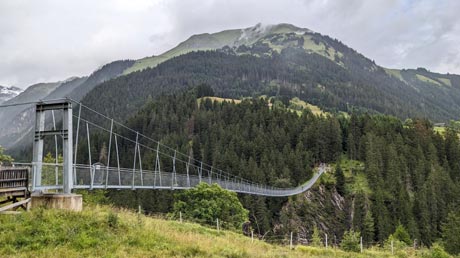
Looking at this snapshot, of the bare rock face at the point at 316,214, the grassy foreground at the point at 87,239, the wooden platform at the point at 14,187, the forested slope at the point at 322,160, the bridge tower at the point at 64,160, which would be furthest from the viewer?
the bare rock face at the point at 316,214

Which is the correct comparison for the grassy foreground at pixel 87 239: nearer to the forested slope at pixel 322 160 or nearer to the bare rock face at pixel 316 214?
the forested slope at pixel 322 160

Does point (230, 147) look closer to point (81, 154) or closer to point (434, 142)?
point (81, 154)

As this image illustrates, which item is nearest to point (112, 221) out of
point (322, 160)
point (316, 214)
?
point (316, 214)

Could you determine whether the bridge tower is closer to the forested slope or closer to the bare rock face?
the forested slope

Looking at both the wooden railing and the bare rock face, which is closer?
the wooden railing

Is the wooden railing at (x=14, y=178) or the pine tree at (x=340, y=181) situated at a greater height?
the wooden railing at (x=14, y=178)

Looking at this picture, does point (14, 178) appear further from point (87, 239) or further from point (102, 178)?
point (102, 178)

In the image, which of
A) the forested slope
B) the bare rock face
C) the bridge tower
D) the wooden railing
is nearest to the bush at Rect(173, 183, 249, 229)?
the forested slope

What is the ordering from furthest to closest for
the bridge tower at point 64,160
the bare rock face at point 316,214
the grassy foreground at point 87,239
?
1. the bare rock face at point 316,214
2. the bridge tower at point 64,160
3. the grassy foreground at point 87,239

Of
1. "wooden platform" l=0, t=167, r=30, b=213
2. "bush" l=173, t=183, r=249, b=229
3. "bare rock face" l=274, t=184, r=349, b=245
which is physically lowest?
"bare rock face" l=274, t=184, r=349, b=245

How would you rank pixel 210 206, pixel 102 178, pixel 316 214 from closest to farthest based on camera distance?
pixel 102 178 < pixel 210 206 < pixel 316 214

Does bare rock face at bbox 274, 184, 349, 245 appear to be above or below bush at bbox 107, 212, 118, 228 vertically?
below

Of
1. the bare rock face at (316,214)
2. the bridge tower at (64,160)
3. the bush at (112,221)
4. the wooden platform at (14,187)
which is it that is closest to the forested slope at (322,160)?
the bare rock face at (316,214)

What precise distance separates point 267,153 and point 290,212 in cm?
2112
